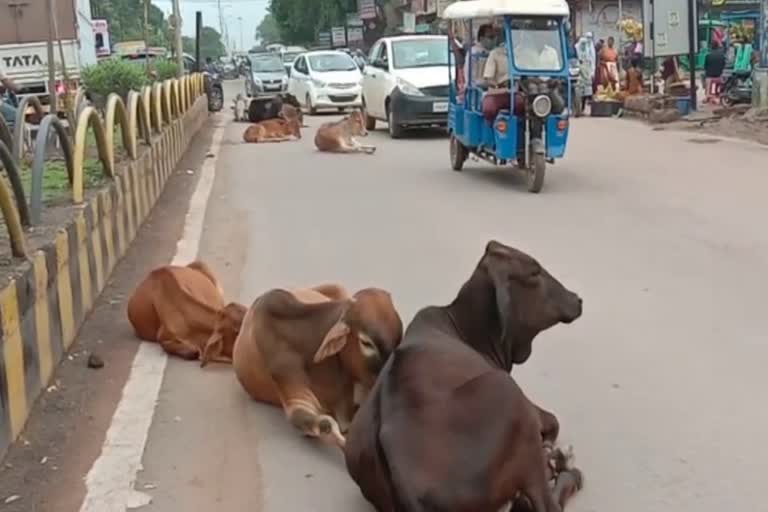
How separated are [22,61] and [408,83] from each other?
6910mm

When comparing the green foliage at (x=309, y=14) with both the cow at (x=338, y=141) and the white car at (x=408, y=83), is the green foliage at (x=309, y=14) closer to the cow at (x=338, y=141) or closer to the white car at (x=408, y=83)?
the white car at (x=408, y=83)

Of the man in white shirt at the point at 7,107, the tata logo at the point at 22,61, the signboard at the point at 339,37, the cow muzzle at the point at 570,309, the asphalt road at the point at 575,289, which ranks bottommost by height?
the asphalt road at the point at 575,289

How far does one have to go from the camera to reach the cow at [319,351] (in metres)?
4.78

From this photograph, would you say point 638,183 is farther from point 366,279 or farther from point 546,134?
point 366,279

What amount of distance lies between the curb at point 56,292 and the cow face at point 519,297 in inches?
80.3

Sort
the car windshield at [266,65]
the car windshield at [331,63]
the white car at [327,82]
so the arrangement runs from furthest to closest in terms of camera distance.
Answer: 1. the car windshield at [266,65]
2. the car windshield at [331,63]
3. the white car at [327,82]

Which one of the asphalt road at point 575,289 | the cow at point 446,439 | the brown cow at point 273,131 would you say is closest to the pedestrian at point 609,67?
the brown cow at point 273,131

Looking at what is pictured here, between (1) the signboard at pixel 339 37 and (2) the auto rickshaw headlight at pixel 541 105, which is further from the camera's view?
(1) the signboard at pixel 339 37

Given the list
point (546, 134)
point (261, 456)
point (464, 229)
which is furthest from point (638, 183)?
point (261, 456)

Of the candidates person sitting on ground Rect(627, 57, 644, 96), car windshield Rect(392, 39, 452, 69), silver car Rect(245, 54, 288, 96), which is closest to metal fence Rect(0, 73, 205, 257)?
car windshield Rect(392, 39, 452, 69)

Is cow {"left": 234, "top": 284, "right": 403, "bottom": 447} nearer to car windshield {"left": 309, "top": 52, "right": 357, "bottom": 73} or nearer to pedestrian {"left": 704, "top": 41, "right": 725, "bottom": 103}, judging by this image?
pedestrian {"left": 704, "top": 41, "right": 725, "bottom": 103}

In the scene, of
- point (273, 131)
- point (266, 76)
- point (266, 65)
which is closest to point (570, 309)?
point (273, 131)

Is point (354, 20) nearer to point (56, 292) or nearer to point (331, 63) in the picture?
point (331, 63)

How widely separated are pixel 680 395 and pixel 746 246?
4.06 metres
